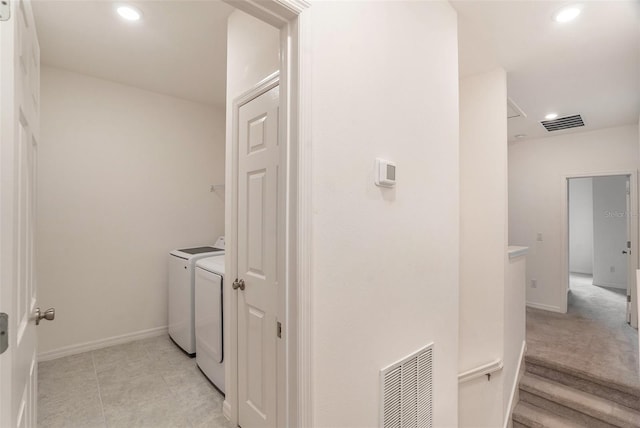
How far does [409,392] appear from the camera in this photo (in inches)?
56.9

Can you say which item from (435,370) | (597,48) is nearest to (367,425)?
(435,370)

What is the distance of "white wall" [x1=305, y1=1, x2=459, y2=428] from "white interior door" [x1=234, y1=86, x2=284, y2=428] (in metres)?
0.49

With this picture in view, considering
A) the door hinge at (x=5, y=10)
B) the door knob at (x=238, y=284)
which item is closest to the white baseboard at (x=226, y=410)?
the door knob at (x=238, y=284)

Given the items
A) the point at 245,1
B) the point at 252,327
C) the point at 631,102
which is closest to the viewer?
the point at 245,1

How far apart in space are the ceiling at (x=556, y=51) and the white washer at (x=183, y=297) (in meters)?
2.84

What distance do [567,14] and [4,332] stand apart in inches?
117

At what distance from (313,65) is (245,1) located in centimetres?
28

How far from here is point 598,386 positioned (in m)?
2.95

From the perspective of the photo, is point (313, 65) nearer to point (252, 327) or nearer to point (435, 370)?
point (252, 327)

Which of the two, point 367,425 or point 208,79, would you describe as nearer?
point 367,425

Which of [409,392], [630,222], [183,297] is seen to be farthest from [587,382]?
[183,297]

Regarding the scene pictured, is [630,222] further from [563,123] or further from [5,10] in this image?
[5,10]

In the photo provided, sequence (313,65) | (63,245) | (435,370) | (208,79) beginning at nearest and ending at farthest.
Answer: (313,65) → (435,370) → (63,245) → (208,79)

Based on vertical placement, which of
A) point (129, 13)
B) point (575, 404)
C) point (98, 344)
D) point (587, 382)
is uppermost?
point (129, 13)
